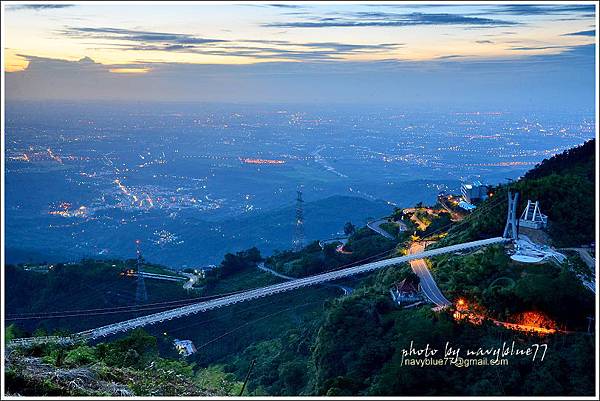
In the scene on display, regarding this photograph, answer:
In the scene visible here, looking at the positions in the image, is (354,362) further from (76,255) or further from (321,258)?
(76,255)

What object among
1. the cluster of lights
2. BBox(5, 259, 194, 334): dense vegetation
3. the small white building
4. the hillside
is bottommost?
the cluster of lights

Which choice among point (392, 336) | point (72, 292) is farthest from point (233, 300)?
point (72, 292)

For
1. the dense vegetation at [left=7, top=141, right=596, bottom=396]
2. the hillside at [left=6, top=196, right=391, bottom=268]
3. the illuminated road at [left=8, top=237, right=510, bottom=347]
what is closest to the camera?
the dense vegetation at [left=7, top=141, right=596, bottom=396]

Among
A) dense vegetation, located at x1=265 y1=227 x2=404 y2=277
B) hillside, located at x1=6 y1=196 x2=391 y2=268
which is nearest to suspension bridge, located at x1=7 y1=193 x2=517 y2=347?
dense vegetation, located at x1=265 y1=227 x2=404 y2=277

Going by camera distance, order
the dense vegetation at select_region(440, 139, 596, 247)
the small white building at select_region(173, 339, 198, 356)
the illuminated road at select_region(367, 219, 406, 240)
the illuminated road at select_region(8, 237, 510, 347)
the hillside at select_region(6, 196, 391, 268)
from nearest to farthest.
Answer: the illuminated road at select_region(8, 237, 510, 347), the dense vegetation at select_region(440, 139, 596, 247), the small white building at select_region(173, 339, 198, 356), the illuminated road at select_region(367, 219, 406, 240), the hillside at select_region(6, 196, 391, 268)

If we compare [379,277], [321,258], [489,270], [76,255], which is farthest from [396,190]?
[489,270]

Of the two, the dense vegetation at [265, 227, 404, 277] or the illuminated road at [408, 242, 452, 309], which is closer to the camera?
the illuminated road at [408, 242, 452, 309]

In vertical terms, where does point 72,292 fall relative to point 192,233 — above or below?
above

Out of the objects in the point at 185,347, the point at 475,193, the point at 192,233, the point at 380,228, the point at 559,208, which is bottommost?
the point at 192,233

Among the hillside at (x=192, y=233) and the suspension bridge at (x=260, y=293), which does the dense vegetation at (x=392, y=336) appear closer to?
the suspension bridge at (x=260, y=293)

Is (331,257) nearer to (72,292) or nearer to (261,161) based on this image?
(72,292)

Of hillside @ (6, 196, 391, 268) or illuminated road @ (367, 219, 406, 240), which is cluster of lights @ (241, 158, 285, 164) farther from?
illuminated road @ (367, 219, 406, 240)
